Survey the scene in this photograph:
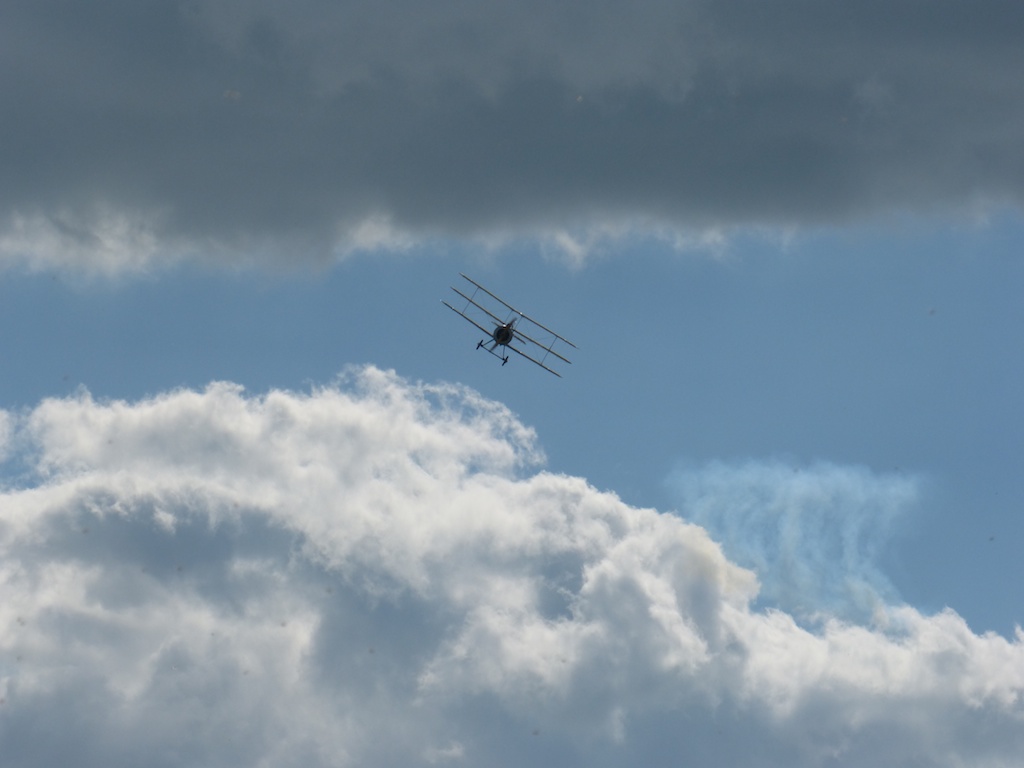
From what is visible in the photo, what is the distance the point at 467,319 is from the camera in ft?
503

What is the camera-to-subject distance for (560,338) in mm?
155500

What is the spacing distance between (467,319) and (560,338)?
12326 millimetres
